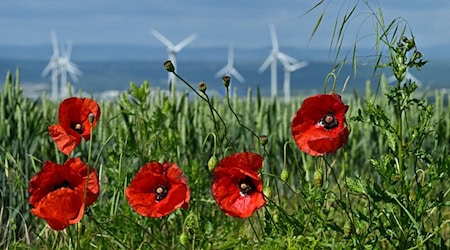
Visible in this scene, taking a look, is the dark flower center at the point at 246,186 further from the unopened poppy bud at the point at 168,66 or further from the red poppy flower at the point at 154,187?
the unopened poppy bud at the point at 168,66

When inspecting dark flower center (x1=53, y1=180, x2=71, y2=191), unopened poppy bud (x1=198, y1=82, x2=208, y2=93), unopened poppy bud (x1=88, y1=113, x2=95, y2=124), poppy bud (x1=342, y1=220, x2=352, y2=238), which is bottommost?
poppy bud (x1=342, y1=220, x2=352, y2=238)

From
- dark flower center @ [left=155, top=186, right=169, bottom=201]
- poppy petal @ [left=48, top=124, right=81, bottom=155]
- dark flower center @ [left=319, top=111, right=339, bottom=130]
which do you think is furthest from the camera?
poppy petal @ [left=48, top=124, right=81, bottom=155]

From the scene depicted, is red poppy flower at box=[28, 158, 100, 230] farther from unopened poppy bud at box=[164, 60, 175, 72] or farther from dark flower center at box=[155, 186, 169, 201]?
unopened poppy bud at box=[164, 60, 175, 72]

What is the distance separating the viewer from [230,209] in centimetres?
252

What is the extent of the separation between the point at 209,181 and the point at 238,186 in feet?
7.22

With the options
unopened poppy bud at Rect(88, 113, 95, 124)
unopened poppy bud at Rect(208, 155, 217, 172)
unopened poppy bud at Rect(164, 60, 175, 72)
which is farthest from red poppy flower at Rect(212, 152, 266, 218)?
unopened poppy bud at Rect(88, 113, 95, 124)

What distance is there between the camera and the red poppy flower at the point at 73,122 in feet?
9.06

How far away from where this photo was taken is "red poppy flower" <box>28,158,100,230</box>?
2.49 meters

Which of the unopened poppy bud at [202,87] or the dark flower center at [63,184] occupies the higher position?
the unopened poppy bud at [202,87]

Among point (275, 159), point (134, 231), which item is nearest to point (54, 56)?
point (275, 159)

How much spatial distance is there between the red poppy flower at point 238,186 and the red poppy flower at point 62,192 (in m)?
0.36

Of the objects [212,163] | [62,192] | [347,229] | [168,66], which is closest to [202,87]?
[168,66]

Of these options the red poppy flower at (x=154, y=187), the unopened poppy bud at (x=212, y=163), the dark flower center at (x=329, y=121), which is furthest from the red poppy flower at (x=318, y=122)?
the red poppy flower at (x=154, y=187)

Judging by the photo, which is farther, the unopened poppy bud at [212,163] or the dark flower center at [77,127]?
the dark flower center at [77,127]
